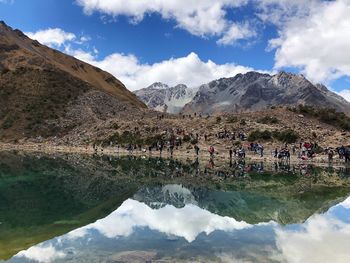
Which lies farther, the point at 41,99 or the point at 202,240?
the point at 41,99

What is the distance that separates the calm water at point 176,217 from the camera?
57.9 feet

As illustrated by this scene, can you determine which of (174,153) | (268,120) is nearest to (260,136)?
(268,120)

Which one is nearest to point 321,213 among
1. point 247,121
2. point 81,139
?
point 247,121

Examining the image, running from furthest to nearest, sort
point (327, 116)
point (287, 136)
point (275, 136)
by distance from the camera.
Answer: point (327, 116) → point (275, 136) → point (287, 136)

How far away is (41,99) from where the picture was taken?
13650 centimetres

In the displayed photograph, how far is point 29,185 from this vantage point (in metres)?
41.2

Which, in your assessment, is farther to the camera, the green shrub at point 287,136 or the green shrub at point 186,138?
the green shrub at point 186,138

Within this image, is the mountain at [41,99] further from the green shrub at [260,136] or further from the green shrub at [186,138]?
the green shrub at [260,136]

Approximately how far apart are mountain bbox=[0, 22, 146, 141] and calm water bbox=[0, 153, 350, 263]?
76.0 metres

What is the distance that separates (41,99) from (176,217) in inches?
4643

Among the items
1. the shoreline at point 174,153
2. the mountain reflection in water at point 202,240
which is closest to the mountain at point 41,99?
the shoreline at point 174,153

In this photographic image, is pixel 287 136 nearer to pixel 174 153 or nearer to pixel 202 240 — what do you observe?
pixel 174 153

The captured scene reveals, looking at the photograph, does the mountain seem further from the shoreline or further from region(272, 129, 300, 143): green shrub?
region(272, 129, 300, 143): green shrub

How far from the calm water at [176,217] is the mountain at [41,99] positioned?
2993 inches
